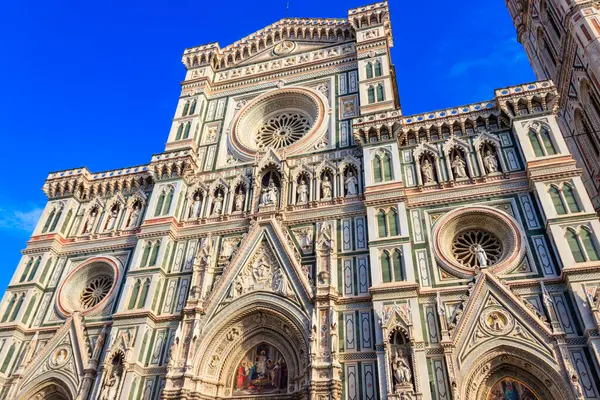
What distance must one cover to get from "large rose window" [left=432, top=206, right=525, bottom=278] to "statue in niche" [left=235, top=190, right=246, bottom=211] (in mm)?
7742

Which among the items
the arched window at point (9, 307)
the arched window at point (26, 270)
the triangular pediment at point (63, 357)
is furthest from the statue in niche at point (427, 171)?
the arched window at point (9, 307)

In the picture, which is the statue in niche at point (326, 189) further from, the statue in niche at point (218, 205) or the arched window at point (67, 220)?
the arched window at point (67, 220)

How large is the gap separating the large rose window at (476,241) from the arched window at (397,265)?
122 cm

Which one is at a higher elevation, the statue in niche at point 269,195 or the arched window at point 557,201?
the statue in niche at point 269,195

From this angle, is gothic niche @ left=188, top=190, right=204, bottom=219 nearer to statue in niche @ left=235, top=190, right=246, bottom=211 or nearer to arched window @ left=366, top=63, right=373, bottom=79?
statue in niche @ left=235, top=190, right=246, bottom=211

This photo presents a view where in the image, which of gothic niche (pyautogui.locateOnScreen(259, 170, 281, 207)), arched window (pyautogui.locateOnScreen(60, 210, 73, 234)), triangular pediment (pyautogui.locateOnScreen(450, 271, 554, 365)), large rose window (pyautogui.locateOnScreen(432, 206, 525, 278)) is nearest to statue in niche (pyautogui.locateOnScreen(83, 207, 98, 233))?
arched window (pyautogui.locateOnScreen(60, 210, 73, 234))

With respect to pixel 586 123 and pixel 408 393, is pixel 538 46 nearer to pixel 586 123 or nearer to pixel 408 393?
pixel 586 123

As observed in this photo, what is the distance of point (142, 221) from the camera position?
20.1 meters

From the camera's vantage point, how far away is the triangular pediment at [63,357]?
16219 millimetres

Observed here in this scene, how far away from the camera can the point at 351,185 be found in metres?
18.1

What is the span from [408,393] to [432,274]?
3.92 metres

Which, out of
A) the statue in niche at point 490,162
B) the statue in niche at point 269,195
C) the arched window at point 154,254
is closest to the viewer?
the statue in niche at point 490,162

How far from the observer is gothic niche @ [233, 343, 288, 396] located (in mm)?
14727

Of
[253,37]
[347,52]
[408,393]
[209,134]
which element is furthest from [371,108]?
[408,393]
